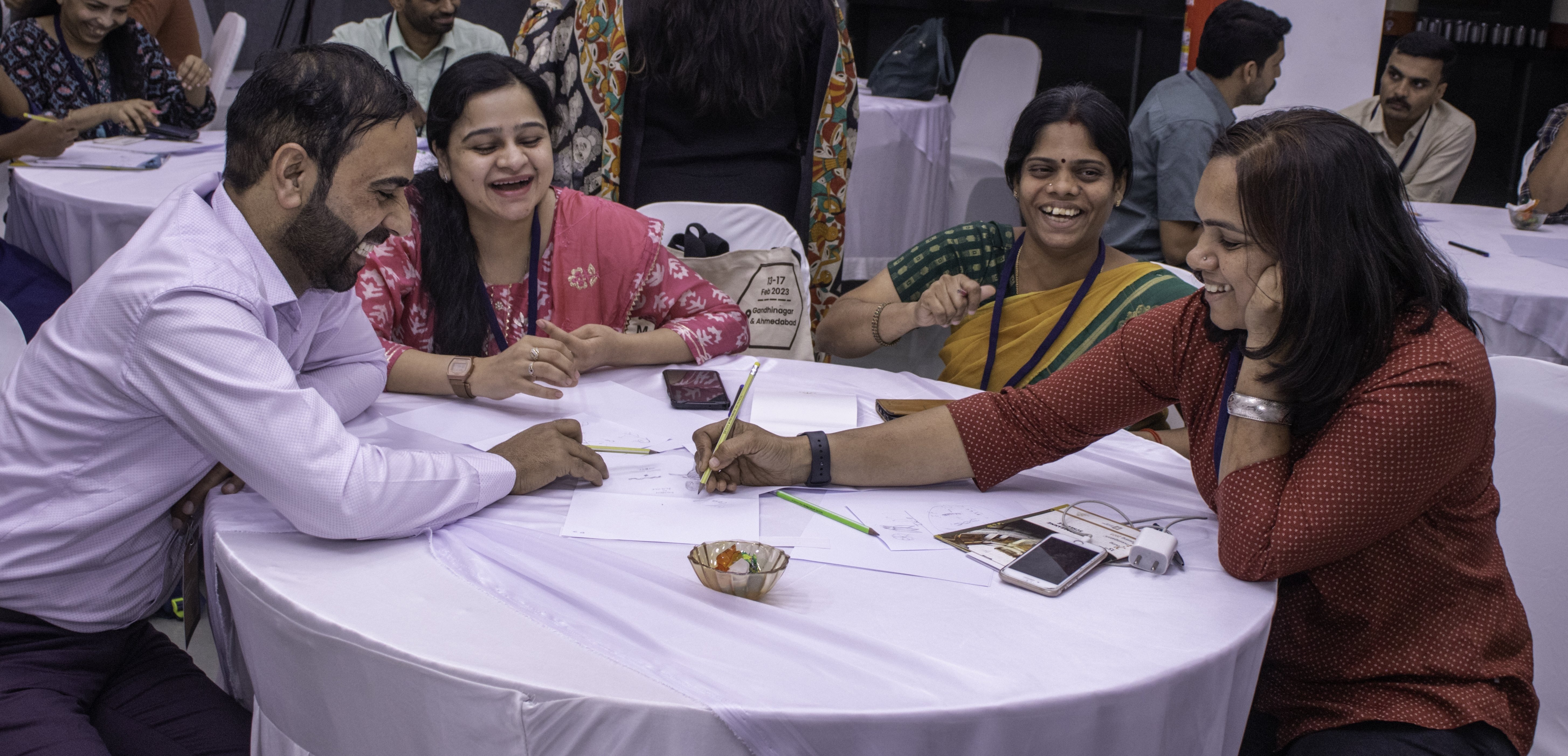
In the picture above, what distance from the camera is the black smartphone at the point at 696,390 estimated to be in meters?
1.77

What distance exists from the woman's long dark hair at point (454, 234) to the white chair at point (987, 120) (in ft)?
11.8

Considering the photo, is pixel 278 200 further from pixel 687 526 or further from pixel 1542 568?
pixel 1542 568

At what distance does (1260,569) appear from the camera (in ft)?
4.05

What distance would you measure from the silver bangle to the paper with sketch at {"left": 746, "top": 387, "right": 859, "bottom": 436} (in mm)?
548

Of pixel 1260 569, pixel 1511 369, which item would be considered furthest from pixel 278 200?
pixel 1511 369

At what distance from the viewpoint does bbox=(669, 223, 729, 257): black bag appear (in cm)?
243

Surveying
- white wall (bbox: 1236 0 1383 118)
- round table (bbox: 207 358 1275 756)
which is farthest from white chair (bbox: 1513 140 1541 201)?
round table (bbox: 207 358 1275 756)

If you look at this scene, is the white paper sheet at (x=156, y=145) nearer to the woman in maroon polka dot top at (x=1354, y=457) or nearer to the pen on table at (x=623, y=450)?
the pen on table at (x=623, y=450)

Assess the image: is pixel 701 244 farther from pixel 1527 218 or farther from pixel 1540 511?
pixel 1527 218

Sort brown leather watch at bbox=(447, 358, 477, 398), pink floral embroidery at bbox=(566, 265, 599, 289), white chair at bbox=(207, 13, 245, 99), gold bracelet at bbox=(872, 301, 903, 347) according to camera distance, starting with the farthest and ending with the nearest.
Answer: white chair at bbox=(207, 13, 245, 99) → gold bracelet at bbox=(872, 301, 903, 347) → pink floral embroidery at bbox=(566, 265, 599, 289) → brown leather watch at bbox=(447, 358, 477, 398)

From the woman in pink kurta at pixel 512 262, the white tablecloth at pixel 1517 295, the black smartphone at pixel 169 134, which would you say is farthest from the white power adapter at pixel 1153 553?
the black smartphone at pixel 169 134

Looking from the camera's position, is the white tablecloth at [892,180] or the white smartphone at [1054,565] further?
the white tablecloth at [892,180]

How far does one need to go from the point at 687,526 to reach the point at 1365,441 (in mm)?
781

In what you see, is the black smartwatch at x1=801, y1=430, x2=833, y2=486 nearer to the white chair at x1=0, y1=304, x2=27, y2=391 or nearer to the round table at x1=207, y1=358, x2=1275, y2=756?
the round table at x1=207, y1=358, x2=1275, y2=756
